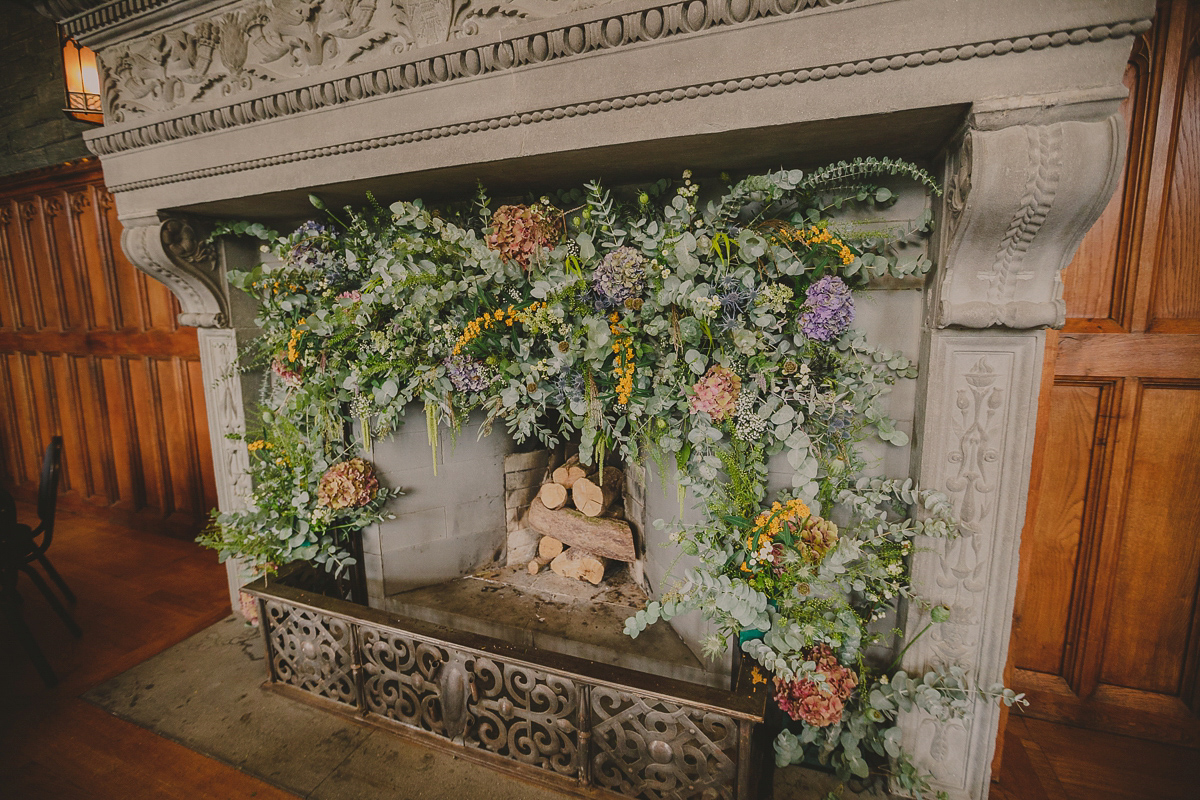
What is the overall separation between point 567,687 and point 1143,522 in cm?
188

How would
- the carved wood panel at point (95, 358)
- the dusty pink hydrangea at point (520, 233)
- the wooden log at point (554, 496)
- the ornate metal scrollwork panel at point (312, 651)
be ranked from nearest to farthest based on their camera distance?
the dusty pink hydrangea at point (520, 233)
the ornate metal scrollwork panel at point (312, 651)
the wooden log at point (554, 496)
the carved wood panel at point (95, 358)

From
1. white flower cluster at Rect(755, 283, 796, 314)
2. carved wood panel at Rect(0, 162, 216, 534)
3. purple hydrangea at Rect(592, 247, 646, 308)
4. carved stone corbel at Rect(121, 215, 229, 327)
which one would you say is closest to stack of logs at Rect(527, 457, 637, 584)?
purple hydrangea at Rect(592, 247, 646, 308)

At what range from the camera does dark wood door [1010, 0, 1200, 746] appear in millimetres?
1455

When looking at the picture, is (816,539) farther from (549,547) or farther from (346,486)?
(346,486)

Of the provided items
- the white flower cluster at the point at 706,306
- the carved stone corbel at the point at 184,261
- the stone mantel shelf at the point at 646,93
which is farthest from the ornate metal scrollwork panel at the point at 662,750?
the carved stone corbel at the point at 184,261

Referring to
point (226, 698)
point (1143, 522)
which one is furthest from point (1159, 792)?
point (226, 698)

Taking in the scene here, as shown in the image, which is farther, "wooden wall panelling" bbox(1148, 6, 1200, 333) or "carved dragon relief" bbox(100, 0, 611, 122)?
"wooden wall panelling" bbox(1148, 6, 1200, 333)

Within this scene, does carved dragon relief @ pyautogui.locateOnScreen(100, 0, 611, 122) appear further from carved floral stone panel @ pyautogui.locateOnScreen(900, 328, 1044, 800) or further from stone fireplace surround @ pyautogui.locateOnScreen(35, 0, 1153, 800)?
carved floral stone panel @ pyautogui.locateOnScreen(900, 328, 1044, 800)

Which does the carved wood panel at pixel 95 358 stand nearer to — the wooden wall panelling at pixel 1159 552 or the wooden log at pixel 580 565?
the wooden log at pixel 580 565

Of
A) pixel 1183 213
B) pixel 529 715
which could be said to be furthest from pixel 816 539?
pixel 1183 213

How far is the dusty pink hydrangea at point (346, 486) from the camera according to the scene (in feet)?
5.71

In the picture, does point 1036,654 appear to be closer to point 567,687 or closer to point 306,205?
point 567,687

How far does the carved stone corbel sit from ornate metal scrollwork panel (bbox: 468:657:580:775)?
1.76 meters

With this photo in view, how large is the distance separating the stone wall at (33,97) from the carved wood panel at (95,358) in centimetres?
29
